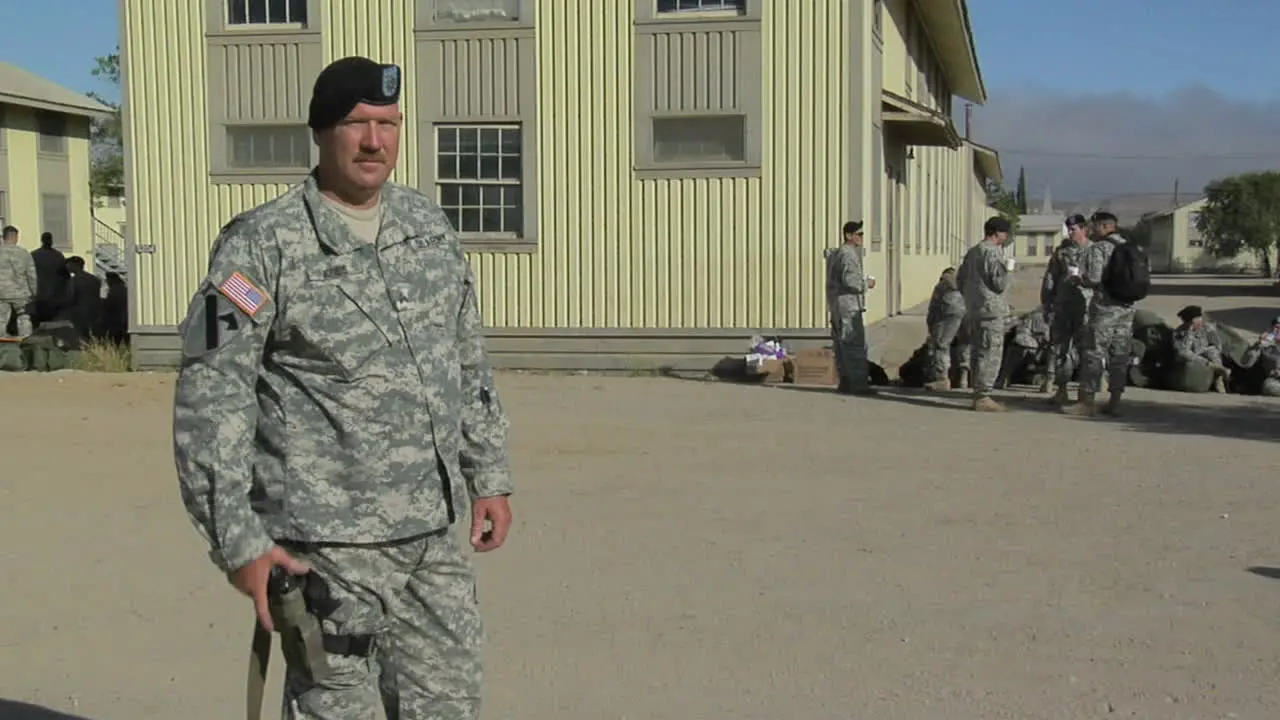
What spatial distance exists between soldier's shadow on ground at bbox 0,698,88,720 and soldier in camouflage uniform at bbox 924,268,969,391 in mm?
10997

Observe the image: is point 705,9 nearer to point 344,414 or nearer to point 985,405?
point 985,405

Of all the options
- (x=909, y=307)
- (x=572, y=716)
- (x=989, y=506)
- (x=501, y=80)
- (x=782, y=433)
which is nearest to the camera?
(x=572, y=716)

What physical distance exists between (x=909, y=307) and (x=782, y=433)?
14.8 m

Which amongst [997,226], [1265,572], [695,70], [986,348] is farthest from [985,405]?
[1265,572]

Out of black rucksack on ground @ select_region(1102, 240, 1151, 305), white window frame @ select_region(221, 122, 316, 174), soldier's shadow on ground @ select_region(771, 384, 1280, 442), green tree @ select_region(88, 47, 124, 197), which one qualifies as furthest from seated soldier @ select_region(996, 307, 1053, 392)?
green tree @ select_region(88, 47, 124, 197)

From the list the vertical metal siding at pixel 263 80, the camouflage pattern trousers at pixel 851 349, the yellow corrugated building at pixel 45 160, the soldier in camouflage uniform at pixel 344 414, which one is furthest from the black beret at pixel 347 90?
the yellow corrugated building at pixel 45 160

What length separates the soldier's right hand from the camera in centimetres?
316

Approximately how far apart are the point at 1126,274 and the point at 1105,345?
653mm

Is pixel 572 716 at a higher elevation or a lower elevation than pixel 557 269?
lower

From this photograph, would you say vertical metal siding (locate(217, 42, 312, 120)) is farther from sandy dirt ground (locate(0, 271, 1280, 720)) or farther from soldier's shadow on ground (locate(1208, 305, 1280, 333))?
soldier's shadow on ground (locate(1208, 305, 1280, 333))

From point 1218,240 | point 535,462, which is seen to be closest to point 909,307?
point 535,462

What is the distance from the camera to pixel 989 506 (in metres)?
8.31

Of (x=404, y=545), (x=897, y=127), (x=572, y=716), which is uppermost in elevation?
(x=897, y=127)

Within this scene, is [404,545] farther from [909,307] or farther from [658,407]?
[909,307]
